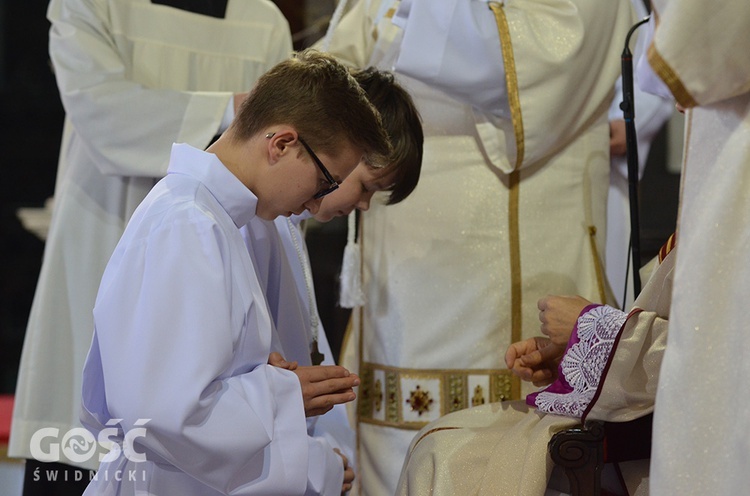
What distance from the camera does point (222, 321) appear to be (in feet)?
5.96

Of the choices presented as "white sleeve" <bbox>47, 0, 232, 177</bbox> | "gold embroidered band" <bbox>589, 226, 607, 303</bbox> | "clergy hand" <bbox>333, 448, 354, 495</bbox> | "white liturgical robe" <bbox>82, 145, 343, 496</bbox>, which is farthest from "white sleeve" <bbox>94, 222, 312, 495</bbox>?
"gold embroidered band" <bbox>589, 226, 607, 303</bbox>

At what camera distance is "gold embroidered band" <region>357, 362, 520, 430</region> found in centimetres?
301

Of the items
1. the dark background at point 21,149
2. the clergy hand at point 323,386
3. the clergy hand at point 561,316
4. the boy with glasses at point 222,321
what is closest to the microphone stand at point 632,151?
the clergy hand at point 561,316

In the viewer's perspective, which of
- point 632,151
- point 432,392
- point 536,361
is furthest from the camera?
point 432,392

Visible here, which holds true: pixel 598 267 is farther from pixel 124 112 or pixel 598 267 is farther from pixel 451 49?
pixel 124 112

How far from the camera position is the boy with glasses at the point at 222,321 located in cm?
176

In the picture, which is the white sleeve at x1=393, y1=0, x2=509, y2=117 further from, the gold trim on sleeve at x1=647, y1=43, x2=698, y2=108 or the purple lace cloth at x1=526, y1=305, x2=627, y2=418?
the gold trim on sleeve at x1=647, y1=43, x2=698, y2=108

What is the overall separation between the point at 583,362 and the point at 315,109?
30.3 inches

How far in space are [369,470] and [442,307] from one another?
22.3 inches

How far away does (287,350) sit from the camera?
2.54 m

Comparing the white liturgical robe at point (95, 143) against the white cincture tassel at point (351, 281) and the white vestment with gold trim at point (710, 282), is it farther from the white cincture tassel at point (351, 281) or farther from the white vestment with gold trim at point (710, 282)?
the white vestment with gold trim at point (710, 282)

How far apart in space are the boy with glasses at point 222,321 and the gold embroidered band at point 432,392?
88 cm

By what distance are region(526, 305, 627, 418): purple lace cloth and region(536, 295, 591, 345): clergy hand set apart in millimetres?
143

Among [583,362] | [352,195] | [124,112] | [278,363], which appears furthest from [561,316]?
[124,112]
